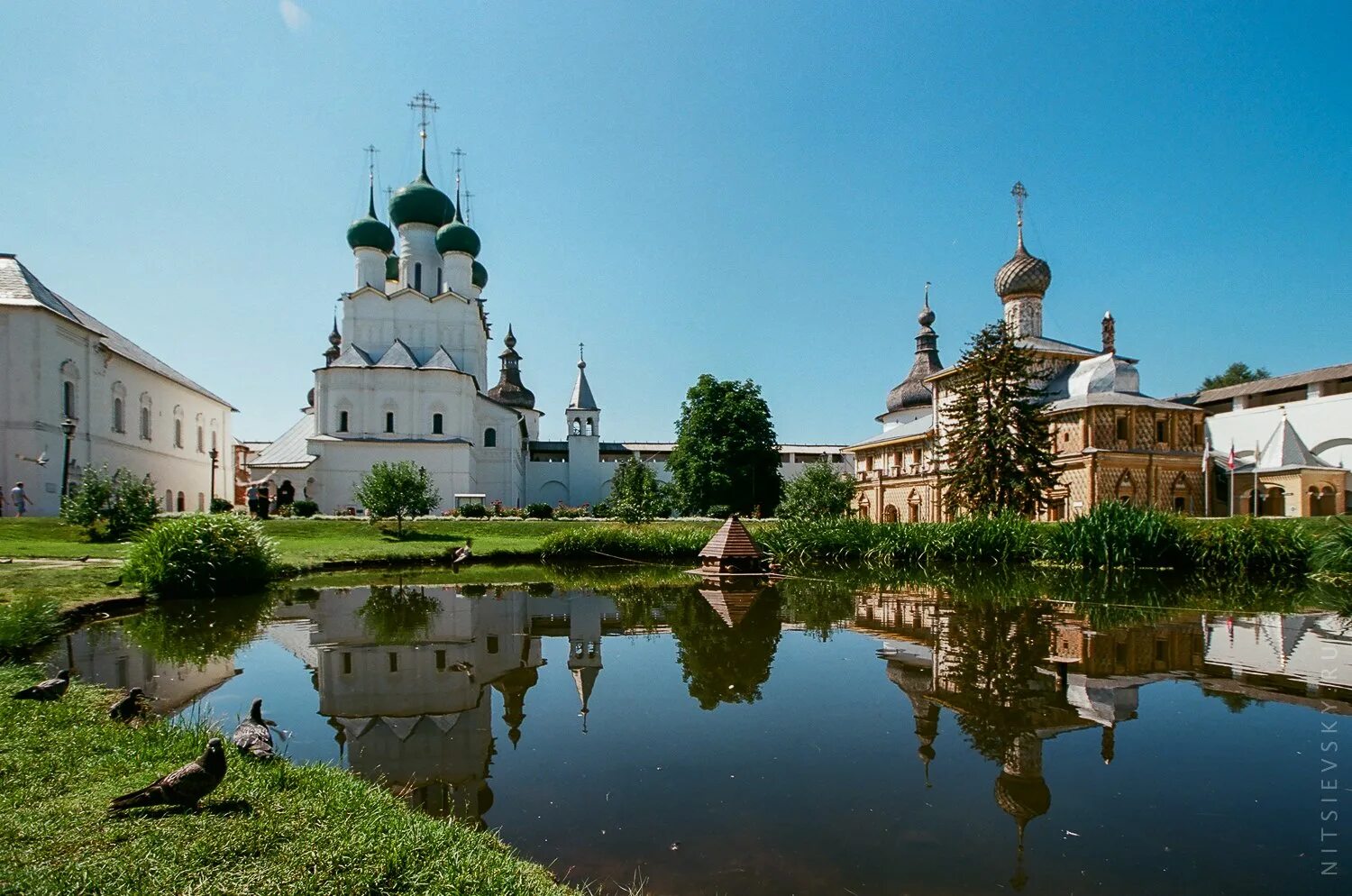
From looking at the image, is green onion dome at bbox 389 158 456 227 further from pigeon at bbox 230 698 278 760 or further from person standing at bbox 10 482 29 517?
pigeon at bbox 230 698 278 760

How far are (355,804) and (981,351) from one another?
2531cm

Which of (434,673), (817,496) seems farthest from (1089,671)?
(817,496)

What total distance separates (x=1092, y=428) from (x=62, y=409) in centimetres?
3793

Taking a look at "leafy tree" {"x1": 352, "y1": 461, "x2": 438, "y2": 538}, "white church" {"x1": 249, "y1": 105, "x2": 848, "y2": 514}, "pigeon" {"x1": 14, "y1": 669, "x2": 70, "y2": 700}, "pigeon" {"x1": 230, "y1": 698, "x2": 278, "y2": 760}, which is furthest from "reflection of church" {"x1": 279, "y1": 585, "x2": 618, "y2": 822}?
"white church" {"x1": 249, "y1": 105, "x2": 848, "y2": 514}

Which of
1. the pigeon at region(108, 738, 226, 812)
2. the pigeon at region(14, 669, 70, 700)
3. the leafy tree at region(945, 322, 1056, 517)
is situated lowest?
the pigeon at region(14, 669, 70, 700)

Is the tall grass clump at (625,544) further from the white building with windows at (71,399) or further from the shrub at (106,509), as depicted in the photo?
the white building with windows at (71,399)

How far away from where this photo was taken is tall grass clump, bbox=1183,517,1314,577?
16969 millimetres

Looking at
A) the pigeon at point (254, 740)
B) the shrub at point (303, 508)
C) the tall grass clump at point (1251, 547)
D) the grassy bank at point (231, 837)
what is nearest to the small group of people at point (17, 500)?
the shrub at point (303, 508)

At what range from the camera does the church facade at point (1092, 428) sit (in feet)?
90.6

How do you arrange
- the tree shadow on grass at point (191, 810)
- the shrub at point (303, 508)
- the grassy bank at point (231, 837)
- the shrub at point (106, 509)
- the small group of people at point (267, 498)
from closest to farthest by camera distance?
the grassy bank at point (231, 837)
the tree shadow on grass at point (191, 810)
the shrub at point (106, 509)
the small group of people at point (267, 498)
the shrub at point (303, 508)

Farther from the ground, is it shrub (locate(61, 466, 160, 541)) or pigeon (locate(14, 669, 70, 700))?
shrub (locate(61, 466, 160, 541))

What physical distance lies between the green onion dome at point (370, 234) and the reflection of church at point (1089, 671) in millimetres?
39258

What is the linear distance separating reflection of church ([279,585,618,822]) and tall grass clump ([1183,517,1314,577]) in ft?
50.0

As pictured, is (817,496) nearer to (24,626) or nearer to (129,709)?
(24,626)
